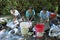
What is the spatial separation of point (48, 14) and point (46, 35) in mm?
→ 846

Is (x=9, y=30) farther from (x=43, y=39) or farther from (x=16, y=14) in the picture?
(x=43, y=39)

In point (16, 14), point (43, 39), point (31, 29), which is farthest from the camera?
point (16, 14)

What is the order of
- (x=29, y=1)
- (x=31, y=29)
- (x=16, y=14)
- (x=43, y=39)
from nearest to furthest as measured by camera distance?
(x=43, y=39)
(x=31, y=29)
(x=16, y=14)
(x=29, y=1)

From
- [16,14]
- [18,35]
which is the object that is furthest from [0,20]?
[18,35]

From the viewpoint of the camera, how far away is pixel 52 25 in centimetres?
624

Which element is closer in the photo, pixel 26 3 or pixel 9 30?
pixel 9 30

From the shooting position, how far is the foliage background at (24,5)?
7.12m

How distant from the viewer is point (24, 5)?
7352 millimetres

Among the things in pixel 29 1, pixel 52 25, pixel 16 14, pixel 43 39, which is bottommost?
pixel 43 39

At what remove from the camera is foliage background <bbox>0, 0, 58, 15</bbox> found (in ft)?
23.4

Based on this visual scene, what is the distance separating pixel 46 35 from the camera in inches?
237

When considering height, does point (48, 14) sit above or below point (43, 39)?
above

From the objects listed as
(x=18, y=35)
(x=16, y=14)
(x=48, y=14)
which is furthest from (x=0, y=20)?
(x=48, y=14)

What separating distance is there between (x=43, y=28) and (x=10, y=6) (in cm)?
209
